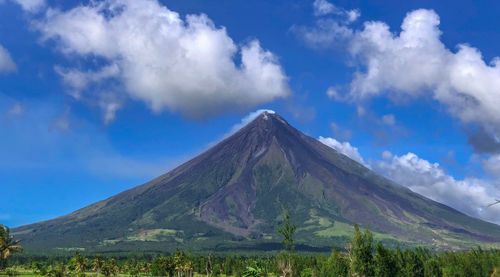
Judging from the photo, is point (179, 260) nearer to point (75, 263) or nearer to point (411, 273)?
point (75, 263)

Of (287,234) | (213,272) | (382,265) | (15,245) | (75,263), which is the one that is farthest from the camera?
(213,272)

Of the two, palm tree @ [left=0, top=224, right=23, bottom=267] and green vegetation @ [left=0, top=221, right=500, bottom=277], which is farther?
palm tree @ [left=0, top=224, right=23, bottom=267]

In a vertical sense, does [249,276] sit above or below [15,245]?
below

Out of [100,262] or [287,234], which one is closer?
[287,234]

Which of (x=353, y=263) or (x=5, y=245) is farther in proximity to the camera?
(x=353, y=263)

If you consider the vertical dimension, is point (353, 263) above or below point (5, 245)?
below

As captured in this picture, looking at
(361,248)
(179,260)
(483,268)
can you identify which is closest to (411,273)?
(483,268)

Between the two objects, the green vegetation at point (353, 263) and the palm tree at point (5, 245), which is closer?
the green vegetation at point (353, 263)

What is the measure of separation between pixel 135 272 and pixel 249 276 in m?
134

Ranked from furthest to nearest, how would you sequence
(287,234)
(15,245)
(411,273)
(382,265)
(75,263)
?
(75,263)
(411,273)
(382,265)
(15,245)
(287,234)

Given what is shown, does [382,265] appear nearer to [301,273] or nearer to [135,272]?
[301,273]

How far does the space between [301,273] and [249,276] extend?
99.5 m

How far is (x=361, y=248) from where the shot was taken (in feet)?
355

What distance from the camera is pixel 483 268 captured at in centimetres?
13575
